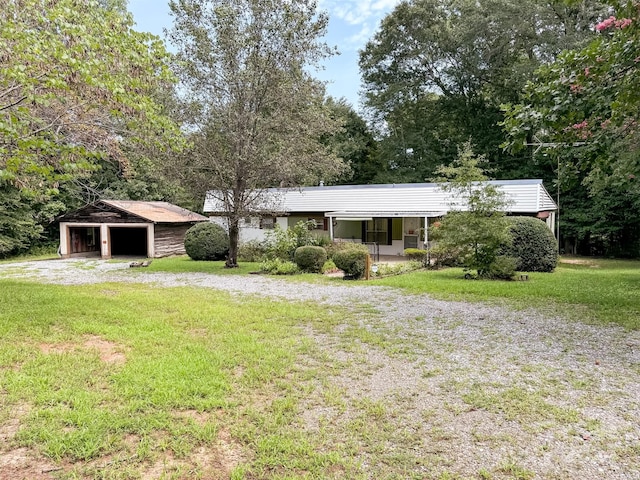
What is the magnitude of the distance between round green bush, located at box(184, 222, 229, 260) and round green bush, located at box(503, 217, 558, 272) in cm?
1109

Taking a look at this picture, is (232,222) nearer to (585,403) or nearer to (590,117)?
(590,117)

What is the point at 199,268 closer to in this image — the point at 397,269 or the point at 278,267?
the point at 278,267

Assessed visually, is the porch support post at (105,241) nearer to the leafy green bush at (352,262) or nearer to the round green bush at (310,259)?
the round green bush at (310,259)

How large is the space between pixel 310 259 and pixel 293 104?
5.10 m

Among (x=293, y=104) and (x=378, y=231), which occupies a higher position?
(x=293, y=104)

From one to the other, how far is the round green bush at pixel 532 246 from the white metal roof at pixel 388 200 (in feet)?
8.92

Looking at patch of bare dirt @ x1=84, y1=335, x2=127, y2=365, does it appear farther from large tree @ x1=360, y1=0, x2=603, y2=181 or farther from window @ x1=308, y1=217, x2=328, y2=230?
large tree @ x1=360, y1=0, x2=603, y2=181

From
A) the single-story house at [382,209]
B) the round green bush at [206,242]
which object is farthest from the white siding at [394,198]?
the round green bush at [206,242]

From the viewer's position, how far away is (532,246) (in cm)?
1295

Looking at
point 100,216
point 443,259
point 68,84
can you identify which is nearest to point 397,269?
point 443,259

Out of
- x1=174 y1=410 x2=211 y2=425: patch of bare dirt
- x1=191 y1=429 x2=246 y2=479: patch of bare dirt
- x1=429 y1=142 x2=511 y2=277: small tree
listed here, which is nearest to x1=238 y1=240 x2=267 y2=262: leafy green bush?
x1=429 y1=142 x2=511 y2=277: small tree

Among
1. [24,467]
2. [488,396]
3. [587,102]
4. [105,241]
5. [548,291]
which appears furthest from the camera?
[105,241]

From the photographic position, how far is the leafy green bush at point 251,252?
17.3 meters

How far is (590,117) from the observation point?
6328 millimetres
